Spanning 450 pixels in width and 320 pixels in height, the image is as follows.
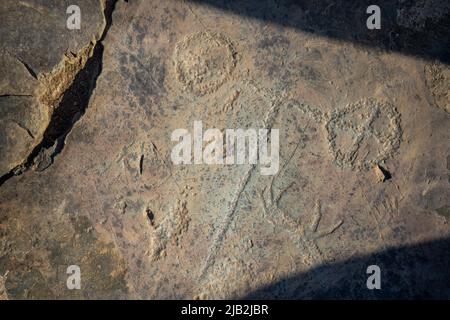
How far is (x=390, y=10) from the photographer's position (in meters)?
2.25

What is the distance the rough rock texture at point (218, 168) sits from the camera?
219cm

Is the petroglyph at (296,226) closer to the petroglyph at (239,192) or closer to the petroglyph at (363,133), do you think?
the petroglyph at (239,192)

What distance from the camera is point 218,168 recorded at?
220cm

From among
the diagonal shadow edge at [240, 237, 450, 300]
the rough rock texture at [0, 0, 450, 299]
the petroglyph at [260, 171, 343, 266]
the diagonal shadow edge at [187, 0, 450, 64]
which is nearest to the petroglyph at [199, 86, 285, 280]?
the rough rock texture at [0, 0, 450, 299]

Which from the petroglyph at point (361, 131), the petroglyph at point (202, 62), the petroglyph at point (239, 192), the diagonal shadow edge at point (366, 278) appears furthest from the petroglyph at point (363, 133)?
the petroglyph at point (202, 62)

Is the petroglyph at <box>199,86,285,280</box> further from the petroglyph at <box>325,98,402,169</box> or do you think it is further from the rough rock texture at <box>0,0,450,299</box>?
the petroglyph at <box>325,98,402,169</box>

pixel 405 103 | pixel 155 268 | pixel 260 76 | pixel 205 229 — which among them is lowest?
pixel 155 268

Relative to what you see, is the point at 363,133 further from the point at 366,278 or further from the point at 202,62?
the point at 202,62

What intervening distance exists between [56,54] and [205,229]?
1.10m

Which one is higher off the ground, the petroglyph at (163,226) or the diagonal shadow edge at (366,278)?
the petroglyph at (163,226)

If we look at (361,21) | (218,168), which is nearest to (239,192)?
(218,168)

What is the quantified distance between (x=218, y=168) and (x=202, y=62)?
52 centimetres
